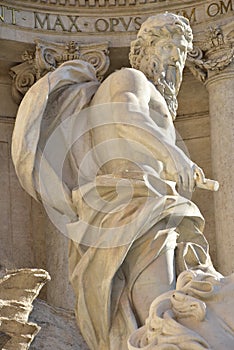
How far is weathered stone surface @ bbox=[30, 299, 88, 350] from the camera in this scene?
13508 mm

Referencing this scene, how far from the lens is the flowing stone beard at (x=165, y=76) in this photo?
1180 centimetres

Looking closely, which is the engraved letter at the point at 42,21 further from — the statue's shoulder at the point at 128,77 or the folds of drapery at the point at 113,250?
the folds of drapery at the point at 113,250

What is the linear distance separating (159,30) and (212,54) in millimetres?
6976

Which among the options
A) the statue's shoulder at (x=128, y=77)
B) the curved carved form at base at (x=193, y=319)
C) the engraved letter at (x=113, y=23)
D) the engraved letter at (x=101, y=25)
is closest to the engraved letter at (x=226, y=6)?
the engraved letter at (x=113, y=23)

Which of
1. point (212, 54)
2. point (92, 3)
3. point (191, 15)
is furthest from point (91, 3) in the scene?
point (212, 54)

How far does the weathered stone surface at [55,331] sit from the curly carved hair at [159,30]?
289cm

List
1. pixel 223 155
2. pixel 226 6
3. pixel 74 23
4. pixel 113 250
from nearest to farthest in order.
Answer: pixel 113 250, pixel 223 155, pixel 226 6, pixel 74 23

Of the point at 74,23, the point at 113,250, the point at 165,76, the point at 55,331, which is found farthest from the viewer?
the point at 74,23

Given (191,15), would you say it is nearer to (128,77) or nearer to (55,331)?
(55,331)

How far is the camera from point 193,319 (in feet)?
21.1

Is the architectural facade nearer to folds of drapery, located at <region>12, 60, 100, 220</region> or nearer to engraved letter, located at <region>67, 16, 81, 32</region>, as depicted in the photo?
engraved letter, located at <region>67, 16, 81, 32</region>

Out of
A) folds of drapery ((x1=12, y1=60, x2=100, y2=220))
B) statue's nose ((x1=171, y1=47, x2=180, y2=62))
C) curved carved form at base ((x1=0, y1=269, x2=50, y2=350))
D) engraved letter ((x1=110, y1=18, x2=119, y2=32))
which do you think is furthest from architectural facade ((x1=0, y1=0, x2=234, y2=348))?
folds of drapery ((x1=12, y1=60, x2=100, y2=220))

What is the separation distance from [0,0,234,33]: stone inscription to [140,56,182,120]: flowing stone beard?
23.1 ft

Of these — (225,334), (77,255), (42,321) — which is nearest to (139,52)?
(77,255)
